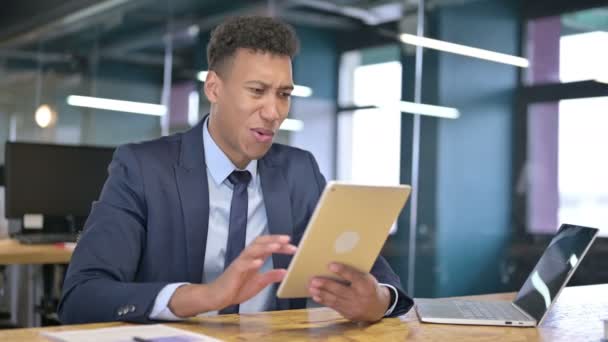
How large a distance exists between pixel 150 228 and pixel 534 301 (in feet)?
2.83

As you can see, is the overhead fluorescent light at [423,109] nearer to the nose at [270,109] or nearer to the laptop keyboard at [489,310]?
the laptop keyboard at [489,310]

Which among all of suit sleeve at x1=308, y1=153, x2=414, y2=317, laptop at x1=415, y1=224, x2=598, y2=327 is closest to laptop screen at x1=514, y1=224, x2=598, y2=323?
laptop at x1=415, y1=224, x2=598, y2=327

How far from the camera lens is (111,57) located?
7348 mm

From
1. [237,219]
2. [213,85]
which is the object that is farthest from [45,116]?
[237,219]

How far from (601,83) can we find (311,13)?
229 centimetres

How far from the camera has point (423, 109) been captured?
5.10 metres

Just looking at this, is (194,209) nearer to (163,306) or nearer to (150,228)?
(150,228)

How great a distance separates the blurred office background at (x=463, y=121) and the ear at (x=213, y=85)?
3.07 m

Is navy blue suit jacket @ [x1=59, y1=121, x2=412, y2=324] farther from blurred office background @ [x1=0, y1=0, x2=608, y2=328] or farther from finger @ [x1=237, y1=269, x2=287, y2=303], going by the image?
blurred office background @ [x1=0, y1=0, x2=608, y2=328]

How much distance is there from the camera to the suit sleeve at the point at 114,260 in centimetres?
149

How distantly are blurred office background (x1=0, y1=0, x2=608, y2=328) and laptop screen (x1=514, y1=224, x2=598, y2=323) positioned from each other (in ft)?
9.04

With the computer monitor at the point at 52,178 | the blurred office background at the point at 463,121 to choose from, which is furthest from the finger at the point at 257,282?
the blurred office background at the point at 463,121

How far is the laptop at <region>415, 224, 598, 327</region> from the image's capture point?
1591 millimetres

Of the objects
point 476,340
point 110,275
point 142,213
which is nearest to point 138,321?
point 110,275
